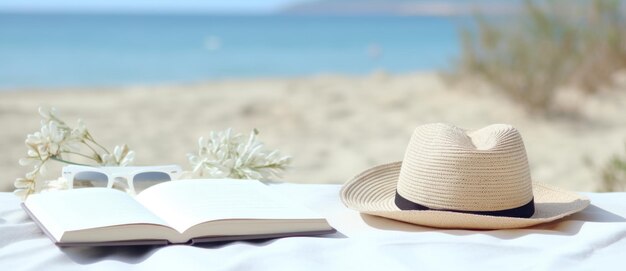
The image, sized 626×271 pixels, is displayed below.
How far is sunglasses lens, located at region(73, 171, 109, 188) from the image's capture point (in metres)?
2.23

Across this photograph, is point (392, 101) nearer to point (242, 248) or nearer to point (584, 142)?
point (584, 142)

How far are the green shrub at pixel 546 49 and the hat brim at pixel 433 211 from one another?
17.2 ft

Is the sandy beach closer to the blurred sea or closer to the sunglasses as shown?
the blurred sea

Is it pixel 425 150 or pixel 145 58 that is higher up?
pixel 145 58

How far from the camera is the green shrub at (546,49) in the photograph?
7.48 meters

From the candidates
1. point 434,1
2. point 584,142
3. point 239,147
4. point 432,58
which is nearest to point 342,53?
point 432,58

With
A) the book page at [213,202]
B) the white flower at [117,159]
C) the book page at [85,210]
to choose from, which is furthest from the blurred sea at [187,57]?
the book page at [85,210]

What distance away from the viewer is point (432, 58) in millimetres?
22688

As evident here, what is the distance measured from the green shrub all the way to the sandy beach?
0.22 metres

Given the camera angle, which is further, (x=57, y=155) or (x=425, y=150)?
(x=57, y=155)

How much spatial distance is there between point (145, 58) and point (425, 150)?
19196mm

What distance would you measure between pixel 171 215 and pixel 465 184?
692 millimetres

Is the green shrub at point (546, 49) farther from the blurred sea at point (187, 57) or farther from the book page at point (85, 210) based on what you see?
the book page at point (85, 210)

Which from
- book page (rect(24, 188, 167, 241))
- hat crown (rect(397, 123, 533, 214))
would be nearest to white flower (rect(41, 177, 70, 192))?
book page (rect(24, 188, 167, 241))
